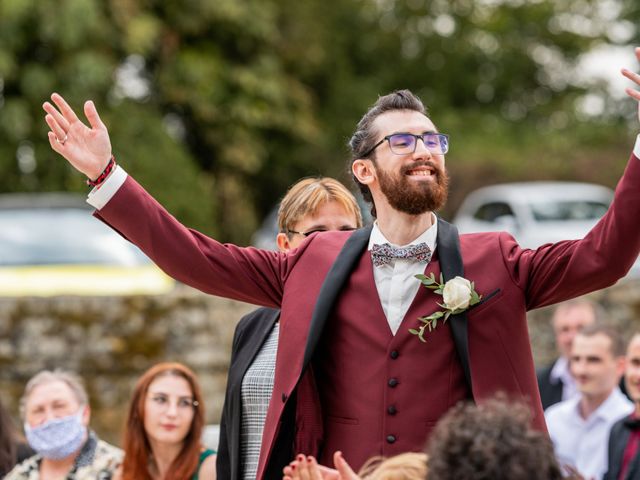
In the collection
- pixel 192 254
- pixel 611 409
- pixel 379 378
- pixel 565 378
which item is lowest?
pixel 379 378

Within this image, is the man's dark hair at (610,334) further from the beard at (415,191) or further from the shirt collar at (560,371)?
the beard at (415,191)

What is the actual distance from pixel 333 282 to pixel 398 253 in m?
0.23

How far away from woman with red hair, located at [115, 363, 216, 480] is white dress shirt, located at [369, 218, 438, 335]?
2.07 meters

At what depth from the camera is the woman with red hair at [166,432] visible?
588 centimetres

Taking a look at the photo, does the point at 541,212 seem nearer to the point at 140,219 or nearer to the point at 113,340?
the point at 113,340

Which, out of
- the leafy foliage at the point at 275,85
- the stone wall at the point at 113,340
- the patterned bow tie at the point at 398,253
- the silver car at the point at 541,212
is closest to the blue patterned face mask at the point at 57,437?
the patterned bow tie at the point at 398,253

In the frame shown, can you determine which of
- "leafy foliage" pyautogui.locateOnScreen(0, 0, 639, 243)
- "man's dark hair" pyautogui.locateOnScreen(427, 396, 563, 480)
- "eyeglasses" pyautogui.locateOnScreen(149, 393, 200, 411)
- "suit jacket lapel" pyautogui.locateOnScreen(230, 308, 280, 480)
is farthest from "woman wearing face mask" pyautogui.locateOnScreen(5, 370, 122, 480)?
"leafy foliage" pyautogui.locateOnScreen(0, 0, 639, 243)

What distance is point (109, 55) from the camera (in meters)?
19.2

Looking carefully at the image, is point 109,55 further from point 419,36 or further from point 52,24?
point 419,36

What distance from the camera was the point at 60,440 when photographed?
6234 mm

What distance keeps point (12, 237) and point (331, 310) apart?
25.8ft

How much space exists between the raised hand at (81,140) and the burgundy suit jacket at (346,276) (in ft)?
0.38

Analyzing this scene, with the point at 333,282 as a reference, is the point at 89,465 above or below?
below

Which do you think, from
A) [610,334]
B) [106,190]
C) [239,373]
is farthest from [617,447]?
[106,190]
